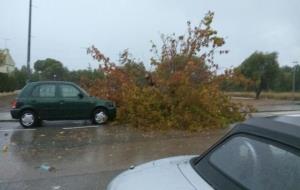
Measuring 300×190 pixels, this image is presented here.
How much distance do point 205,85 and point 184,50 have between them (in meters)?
1.62

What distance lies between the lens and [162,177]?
12.0 feet

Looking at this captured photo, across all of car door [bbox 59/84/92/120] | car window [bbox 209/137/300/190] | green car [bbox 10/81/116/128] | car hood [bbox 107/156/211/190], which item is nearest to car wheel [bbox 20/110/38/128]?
green car [bbox 10/81/116/128]

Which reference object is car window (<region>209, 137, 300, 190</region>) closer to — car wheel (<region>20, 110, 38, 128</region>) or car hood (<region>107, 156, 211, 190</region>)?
car hood (<region>107, 156, 211, 190</region>)

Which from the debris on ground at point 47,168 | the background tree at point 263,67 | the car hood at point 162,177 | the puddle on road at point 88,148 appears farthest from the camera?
the background tree at point 263,67

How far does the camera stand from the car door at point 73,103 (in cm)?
1703

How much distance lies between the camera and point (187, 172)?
3.73 metres

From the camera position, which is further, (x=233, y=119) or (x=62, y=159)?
(x=233, y=119)

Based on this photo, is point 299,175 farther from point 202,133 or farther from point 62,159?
point 202,133

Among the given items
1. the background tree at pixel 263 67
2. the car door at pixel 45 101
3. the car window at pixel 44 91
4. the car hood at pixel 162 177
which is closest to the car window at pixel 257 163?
the car hood at pixel 162 177

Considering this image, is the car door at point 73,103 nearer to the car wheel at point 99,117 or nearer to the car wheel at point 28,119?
the car wheel at point 99,117

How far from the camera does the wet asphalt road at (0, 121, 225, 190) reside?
27.3 feet

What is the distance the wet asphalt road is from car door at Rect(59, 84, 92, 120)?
1.42 feet

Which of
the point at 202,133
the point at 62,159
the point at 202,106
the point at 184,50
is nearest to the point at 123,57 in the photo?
the point at 184,50

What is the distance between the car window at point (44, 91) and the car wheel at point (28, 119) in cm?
71
